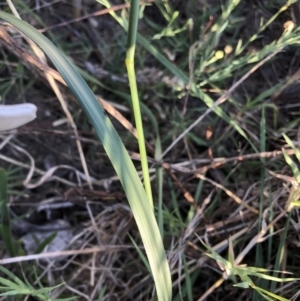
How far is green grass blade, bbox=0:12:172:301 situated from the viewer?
1.78 feet

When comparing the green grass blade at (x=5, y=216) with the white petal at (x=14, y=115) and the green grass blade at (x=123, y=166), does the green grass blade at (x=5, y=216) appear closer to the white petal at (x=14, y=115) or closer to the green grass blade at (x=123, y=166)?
the white petal at (x=14, y=115)

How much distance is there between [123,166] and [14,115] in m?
0.26

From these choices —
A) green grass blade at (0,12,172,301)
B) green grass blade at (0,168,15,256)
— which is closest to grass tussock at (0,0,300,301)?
green grass blade at (0,168,15,256)

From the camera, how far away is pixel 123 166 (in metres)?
0.54

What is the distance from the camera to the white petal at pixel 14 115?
2.31 feet

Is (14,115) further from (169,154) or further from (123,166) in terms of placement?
(169,154)

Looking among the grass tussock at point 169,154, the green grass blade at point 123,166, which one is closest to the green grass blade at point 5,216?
the grass tussock at point 169,154

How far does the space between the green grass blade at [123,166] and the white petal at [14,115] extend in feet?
0.56

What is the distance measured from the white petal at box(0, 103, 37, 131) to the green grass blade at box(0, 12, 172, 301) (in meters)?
0.17

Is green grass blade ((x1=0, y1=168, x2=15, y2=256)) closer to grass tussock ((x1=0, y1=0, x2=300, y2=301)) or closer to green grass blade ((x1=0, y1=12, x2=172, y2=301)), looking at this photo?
grass tussock ((x1=0, y1=0, x2=300, y2=301))

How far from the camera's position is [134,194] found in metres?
0.55

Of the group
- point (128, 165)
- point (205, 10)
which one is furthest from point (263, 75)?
point (128, 165)

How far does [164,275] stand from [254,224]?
1.01 ft

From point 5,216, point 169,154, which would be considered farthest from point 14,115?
point 169,154
